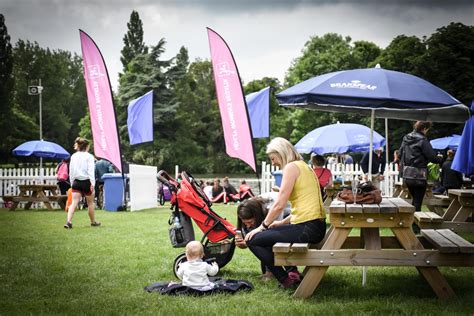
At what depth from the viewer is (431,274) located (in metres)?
5.46

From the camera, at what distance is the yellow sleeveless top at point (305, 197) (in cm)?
582

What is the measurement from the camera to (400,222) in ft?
18.0

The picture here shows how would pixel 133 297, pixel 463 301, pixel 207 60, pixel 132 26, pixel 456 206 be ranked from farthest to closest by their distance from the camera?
pixel 207 60
pixel 132 26
pixel 456 206
pixel 133 297
pixel 463 301

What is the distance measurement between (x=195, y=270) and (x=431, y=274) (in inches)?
92.8

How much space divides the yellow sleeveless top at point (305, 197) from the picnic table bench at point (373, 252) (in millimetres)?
332

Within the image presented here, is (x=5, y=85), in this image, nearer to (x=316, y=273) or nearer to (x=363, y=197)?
(x=363, y=197)

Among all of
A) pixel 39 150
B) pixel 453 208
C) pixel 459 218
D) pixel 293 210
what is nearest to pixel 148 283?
pixel 293 210

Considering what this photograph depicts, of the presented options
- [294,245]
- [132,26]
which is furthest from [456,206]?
[132,26]

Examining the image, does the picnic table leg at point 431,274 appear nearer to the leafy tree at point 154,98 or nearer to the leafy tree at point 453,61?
the leafy tree at point 453,61

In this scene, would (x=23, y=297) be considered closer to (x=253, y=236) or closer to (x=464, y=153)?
(x=253, y=236)

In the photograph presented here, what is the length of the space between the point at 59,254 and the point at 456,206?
248 inches

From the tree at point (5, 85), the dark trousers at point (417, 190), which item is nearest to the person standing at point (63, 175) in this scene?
the tree at point (5, 85)

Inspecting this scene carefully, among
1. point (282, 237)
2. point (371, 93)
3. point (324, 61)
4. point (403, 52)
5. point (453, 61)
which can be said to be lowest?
point (282, 237)

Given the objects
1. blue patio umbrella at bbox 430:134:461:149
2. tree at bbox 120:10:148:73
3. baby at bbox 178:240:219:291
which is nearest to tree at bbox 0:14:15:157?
baby at bbox 178:240:219:291
